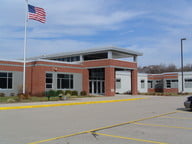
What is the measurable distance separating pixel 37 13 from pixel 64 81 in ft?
36.7

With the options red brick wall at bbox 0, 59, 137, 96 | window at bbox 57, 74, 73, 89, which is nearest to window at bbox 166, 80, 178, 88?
red brick wall at bbox 0, 59, 137, 96

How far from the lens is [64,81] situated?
112 feet

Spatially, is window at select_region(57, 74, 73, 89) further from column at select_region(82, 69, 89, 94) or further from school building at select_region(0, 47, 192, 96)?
column at select_region(82, 69, 89, 94)

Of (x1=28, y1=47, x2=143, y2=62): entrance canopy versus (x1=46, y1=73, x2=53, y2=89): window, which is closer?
(x1=46, y1=73, x2=53, y2=89): window

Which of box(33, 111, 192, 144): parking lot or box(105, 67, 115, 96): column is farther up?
box(105, 67, 115, 96): column

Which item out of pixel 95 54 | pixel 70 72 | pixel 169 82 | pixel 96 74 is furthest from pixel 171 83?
pixel 70 72

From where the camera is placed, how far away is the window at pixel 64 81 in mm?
33438

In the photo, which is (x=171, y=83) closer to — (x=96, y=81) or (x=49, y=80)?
(x=96, y=81)

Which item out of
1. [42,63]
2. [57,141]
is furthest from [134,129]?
[42,63]

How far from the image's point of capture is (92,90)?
3788 centimetres

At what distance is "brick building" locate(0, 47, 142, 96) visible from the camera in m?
Result: 30.7

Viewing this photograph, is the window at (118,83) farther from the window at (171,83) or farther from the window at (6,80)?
the window at (6,80)

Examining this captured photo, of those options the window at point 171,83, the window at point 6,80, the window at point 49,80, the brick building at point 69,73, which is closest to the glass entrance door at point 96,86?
the brick building at point 69,73

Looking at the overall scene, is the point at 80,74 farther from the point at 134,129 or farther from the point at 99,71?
the point at 134,129
